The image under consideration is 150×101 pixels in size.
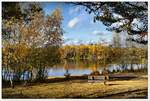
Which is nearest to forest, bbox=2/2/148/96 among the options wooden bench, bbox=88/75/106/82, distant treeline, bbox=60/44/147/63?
distant treeline, bbox=60/44/147/63

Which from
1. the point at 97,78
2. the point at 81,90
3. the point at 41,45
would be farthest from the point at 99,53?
the point at 41,45

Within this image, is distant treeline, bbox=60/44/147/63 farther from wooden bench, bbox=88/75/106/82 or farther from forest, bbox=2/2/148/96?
wooden bench, bbox=88/75/106/82

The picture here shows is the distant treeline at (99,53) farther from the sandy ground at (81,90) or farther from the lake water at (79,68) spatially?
the sandy ground at (81,90)

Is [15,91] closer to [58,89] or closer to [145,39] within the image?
[58,89]

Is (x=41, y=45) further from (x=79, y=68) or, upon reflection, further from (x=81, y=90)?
(x=81, y=90)

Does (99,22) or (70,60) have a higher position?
(99,22)

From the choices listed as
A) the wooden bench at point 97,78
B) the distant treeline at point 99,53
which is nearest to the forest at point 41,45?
the distant treeline at point 99,53

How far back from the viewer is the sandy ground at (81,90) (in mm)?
4660

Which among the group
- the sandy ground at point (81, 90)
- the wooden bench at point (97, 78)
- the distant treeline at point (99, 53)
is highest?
the distant treeline at point (99, 53)

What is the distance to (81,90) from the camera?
4.69 meters

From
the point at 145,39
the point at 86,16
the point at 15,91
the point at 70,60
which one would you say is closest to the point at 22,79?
the point at 15,91

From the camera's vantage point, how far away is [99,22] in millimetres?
4695

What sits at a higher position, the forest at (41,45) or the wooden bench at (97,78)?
the forest at (41,45)

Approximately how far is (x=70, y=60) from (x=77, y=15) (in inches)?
13.9
